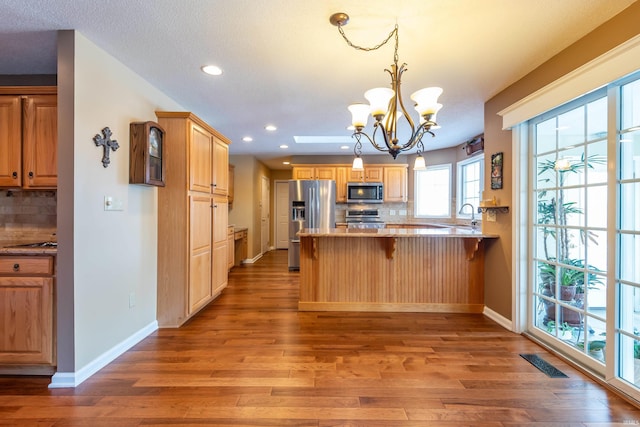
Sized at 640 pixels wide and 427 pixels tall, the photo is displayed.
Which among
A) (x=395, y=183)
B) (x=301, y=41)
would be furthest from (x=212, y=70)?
(x=395, y=183)

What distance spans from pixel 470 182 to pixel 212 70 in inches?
175

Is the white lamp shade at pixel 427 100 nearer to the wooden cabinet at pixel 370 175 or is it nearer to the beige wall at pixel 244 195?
the wooden cabinet at pixel 370 175

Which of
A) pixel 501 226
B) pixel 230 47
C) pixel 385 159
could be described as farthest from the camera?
pixel 385 159

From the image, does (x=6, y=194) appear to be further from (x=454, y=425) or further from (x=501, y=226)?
(x=501, y=226)

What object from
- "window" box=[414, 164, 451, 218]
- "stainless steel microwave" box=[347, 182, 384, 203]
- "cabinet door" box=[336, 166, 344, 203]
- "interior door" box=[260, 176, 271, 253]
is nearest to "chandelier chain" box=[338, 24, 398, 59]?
"stainless steel microwave" box=[347, 182, 384, 203]

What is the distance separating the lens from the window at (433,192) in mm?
5625

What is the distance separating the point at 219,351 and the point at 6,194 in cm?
218

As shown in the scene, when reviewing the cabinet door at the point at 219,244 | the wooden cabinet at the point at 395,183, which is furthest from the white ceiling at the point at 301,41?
the wooden cabinet at the point at 395,183

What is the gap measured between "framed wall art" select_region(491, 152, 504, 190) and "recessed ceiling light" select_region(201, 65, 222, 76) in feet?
9.06

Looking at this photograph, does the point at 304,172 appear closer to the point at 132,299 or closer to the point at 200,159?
the point at 200,159

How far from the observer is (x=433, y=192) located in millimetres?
5855

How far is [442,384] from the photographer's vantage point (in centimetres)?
Answer: 194

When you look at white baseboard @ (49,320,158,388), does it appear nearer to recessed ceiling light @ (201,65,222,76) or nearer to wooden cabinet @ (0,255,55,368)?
wooden cabinet @ (0,255,55,368)

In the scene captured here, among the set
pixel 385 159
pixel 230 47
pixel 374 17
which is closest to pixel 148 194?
pixel 230 47
